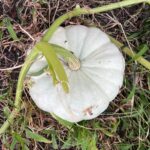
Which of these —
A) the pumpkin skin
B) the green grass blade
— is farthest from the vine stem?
the green grass blade

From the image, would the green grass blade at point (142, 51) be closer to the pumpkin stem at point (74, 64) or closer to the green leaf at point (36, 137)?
the pumpkin stem at point (74, 64)

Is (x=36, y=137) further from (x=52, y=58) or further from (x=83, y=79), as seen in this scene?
(x=52, y=58)

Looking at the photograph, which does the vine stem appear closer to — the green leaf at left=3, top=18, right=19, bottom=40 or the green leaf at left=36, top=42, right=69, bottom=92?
the green leaf at left=36, top=42, right=69, bottom=92

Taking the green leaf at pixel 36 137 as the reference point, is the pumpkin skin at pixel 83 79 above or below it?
above

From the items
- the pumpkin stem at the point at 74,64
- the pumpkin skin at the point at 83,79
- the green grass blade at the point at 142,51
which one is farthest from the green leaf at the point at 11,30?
the green grass blade at the point at 142,51

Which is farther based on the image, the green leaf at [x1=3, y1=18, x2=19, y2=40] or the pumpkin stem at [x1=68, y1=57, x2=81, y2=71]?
the green leaf at [x1=3, y1=18, x2=19, y2=40]

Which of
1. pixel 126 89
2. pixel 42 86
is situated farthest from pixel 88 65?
pixel 126 89

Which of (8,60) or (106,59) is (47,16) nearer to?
(8,60)

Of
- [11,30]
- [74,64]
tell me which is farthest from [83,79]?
[11,30]
